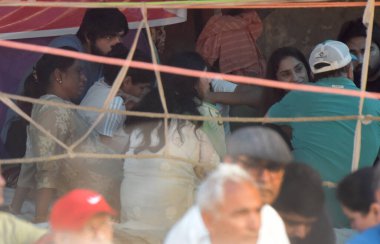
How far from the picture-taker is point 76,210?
347 centimetres

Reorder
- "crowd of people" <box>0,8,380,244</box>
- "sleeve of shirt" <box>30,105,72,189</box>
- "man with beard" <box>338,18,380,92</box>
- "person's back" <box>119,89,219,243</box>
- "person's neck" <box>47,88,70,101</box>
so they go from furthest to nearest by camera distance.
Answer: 1. "man with beard" <box>338,18,380,92</box>
2. "person's neck" <box>47,88,70,101</box>
3. "sleeve of shirt" <box>30,105,72,189</box>
4. "person's back" <box>119,89,219,243</box>
5. "crowd of people" <box>0,8,380,244</box>

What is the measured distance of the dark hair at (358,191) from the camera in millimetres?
3754

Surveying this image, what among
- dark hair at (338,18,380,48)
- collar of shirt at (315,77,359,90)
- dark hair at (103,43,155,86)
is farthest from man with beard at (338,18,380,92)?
dark hair at (103,43,155,86)

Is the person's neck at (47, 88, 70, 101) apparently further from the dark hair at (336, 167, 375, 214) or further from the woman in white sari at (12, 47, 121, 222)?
the dark hair at (336, 167, 375, 214)

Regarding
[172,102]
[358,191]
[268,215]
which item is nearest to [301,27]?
[172,102]

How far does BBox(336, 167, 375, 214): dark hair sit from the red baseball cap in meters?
0.88

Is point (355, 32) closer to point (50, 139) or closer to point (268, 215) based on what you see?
point (50, 139)

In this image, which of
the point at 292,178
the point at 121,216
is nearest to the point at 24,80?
the point at 121,216

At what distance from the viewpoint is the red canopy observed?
241 inches

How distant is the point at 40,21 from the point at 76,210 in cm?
293

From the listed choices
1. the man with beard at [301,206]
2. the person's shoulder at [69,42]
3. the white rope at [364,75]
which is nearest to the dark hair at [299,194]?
the man with beard at [301,206]

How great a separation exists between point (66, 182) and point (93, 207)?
1.65 metres

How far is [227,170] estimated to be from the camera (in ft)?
11.4

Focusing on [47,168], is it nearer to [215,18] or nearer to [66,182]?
[66,182]
